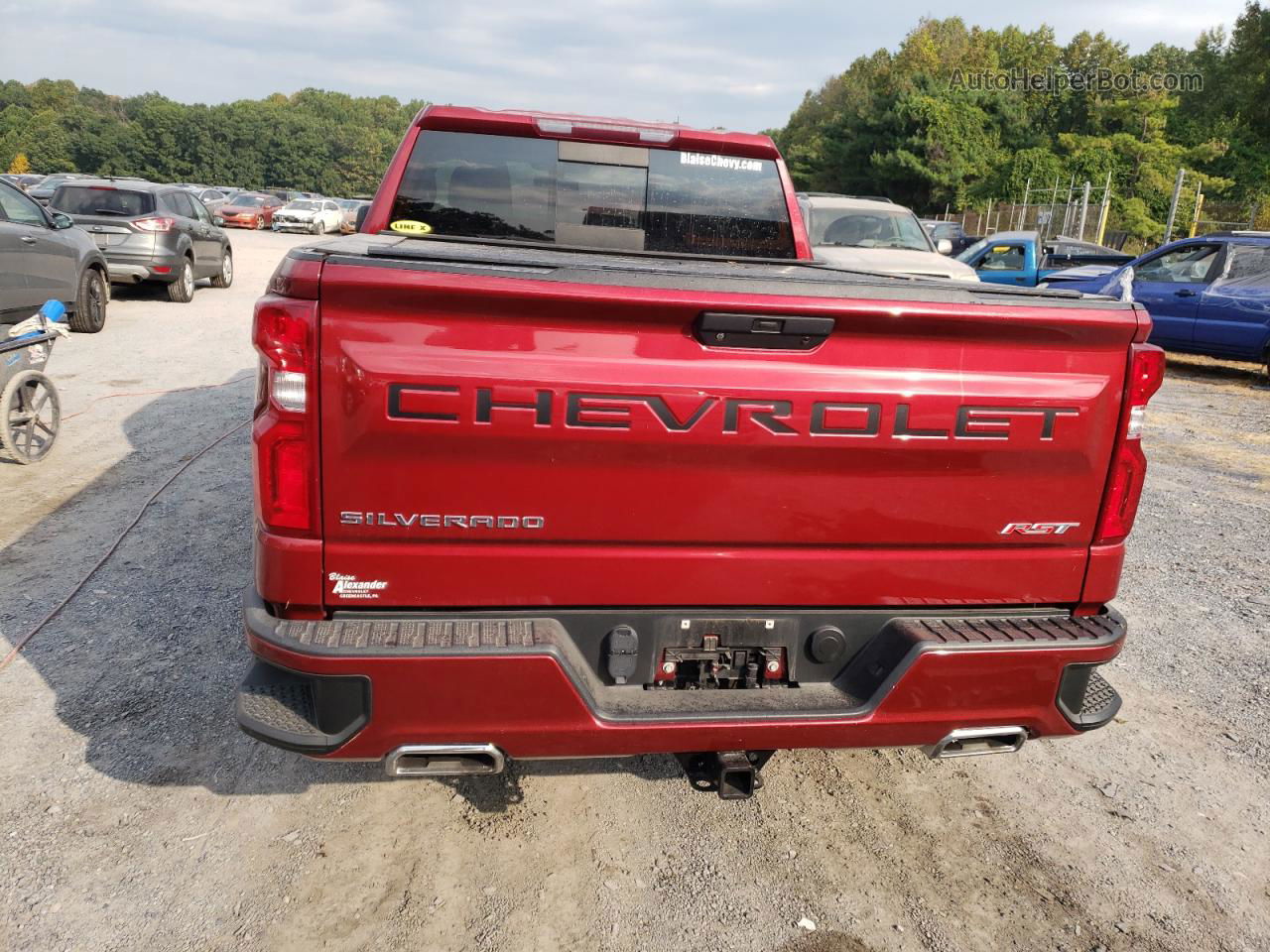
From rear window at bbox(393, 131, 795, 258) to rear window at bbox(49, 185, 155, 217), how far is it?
1234 centimetres

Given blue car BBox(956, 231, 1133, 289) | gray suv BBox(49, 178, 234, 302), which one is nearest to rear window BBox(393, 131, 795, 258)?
gray suv BBox(49, 178, 234, 302)

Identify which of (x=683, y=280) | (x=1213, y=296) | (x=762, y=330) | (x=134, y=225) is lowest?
(x=134, y=225)

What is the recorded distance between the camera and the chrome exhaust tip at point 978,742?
2658 mm

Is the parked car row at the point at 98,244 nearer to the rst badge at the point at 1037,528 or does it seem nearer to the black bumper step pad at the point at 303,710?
the black bumper step pad at the point at 303,710

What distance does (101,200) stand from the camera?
14188mm

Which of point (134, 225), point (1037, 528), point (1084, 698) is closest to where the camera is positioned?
point (1037, 528)

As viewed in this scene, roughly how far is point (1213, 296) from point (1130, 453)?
39.6 feet

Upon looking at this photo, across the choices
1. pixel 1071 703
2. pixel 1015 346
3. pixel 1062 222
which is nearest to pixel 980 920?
pixel 1071 703

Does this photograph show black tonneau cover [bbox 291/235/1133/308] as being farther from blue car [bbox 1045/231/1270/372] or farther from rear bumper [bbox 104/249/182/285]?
rear bumper [bbox 104/249/182/285]

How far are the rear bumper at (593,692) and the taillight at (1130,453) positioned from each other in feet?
0.96

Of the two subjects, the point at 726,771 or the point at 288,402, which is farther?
the point at 726,771

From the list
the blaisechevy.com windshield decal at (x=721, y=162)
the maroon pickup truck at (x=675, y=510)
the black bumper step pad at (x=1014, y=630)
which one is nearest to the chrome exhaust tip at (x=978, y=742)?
the maroon pickup truck at (x=675, y=510)

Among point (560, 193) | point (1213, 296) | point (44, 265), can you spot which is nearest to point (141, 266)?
point (44, 265)

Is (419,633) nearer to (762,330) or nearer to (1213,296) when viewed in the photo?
(762,330)
